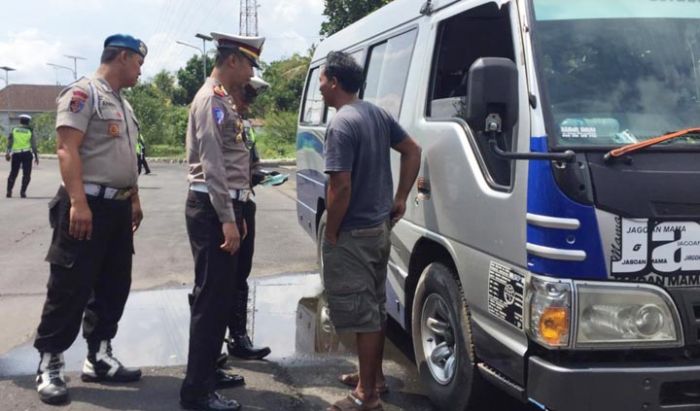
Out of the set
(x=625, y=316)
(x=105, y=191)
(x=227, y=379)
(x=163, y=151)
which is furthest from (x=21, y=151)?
(x=163, y=151)

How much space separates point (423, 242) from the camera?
14.2ft

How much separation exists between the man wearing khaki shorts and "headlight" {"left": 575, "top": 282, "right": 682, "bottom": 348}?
1328 mm

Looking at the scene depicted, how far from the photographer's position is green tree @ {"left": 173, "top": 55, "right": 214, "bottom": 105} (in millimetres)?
59769

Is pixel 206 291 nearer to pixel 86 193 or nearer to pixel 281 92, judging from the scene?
pixel 86 193

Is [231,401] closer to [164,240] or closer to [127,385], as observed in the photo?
[127,385]

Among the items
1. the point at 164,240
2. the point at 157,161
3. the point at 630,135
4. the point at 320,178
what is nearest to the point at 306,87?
the point at 320,178

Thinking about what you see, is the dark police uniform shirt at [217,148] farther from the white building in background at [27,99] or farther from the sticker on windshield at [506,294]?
the white building in background at [27,99]

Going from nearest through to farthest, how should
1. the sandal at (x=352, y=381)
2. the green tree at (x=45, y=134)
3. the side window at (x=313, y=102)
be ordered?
the sandal at (x=352, y=381) < the side window at (x=313, y=102) < the green tree at (x=45, y=134)

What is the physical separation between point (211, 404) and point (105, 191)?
1.36 m

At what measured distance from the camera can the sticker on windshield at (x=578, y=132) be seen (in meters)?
3.08

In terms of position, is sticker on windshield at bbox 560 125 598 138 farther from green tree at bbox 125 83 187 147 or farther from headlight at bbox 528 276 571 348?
green tree at bbox 125 83 187 147

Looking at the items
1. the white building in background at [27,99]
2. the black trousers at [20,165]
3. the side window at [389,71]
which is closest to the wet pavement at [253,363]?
the side window at [389,71]

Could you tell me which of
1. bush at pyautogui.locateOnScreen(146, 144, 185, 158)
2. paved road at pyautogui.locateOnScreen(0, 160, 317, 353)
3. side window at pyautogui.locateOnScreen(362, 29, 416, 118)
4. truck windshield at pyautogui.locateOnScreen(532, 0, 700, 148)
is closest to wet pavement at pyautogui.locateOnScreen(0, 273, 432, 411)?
paved road at pyautogui.locateOnScreen(0, 160, 317, 353)

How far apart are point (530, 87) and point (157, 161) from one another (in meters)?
31.0
